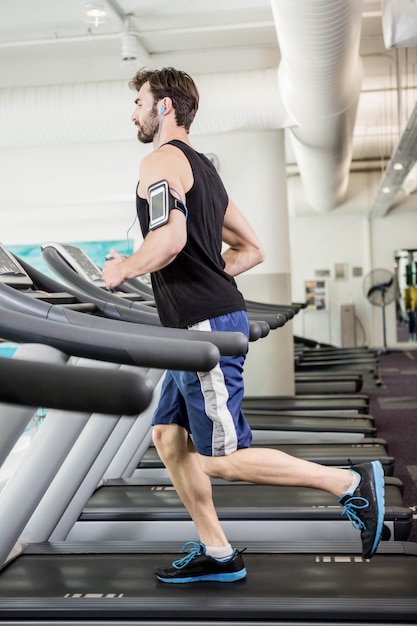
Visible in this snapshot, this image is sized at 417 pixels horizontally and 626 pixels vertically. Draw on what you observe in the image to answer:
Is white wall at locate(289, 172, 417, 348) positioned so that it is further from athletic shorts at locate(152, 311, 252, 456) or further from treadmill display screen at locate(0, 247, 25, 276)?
athletic shorts at locate(152, 311, 252, 456)

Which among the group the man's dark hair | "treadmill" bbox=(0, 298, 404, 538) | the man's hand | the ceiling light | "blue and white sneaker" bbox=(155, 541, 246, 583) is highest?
the ceiling light

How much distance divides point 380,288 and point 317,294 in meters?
1.41

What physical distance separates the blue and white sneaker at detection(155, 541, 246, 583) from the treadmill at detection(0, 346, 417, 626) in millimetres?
33

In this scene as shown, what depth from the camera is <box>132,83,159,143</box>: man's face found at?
2.65m

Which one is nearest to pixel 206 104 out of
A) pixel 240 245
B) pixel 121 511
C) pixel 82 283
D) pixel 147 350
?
pixel 82 283

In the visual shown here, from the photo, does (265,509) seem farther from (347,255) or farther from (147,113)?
(347,255)

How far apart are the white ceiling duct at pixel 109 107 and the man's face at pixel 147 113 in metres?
3.92

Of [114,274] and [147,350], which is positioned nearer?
[147,350]

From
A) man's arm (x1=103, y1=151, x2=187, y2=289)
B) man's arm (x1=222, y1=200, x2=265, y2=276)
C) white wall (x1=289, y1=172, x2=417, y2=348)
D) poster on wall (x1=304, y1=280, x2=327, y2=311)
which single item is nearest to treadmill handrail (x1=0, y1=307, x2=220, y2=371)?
man's arm (x1=103, y1=151, x2=187, y2=289)

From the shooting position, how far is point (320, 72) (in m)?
4.95

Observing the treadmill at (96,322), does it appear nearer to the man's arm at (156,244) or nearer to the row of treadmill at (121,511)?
the row of treadmill at (121,511)

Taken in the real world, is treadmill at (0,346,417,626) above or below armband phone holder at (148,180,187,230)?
below

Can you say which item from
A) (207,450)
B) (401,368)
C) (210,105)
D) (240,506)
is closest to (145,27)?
(210,105)

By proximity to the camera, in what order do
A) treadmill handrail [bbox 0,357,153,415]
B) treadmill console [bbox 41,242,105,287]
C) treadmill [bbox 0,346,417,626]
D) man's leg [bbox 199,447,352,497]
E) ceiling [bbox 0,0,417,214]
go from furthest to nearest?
ceiling [bbox 0,0,417,214], treadmill console [bbox 41,242,105,287], man's leg [bbox 199,447,352,497], treadmill [bbox 0,346,417,626], treadmill handrail [bbox 0,357,153,415]
